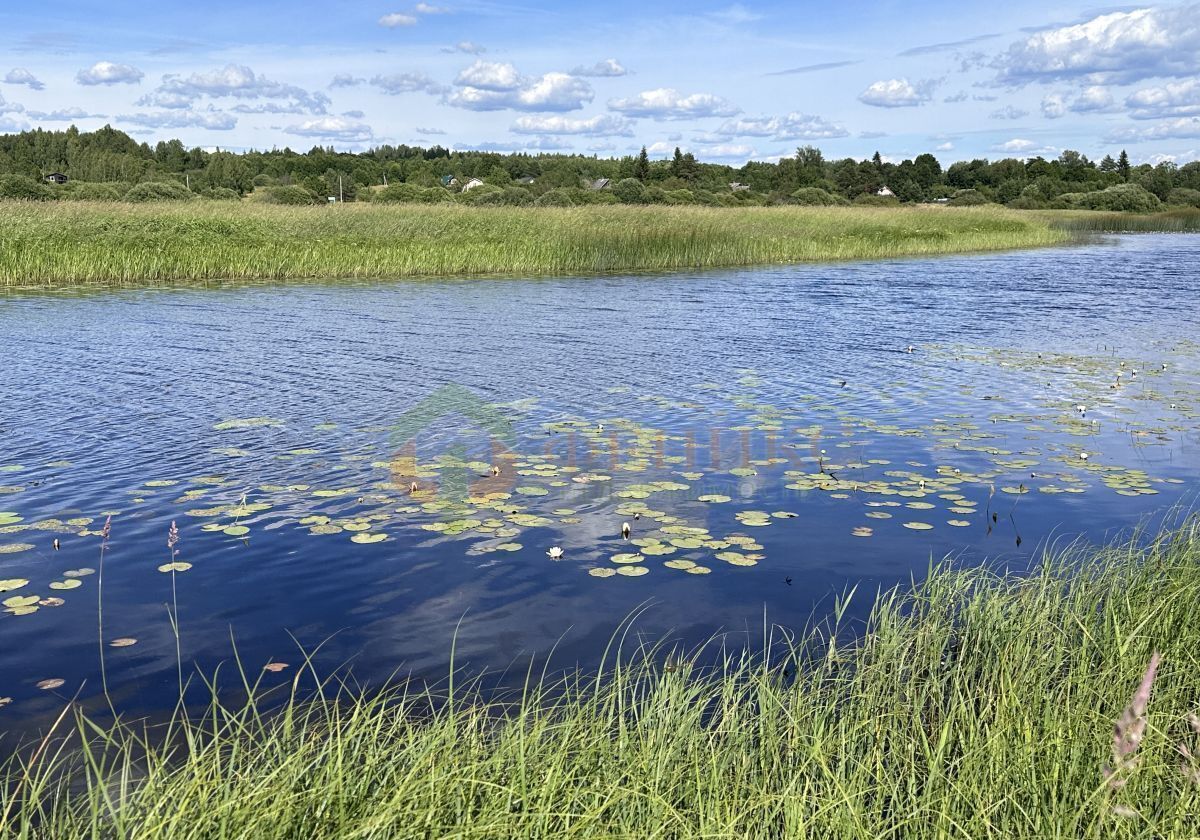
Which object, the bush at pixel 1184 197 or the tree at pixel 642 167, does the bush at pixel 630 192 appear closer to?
the tree at pixel 642 167

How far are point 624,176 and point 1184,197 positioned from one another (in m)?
49.0

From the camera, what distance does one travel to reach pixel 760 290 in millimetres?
26719

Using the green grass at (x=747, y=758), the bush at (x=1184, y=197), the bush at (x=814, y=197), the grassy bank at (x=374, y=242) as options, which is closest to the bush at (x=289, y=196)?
the grassy bank at (x=374, y=242)

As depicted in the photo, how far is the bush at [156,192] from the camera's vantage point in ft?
171

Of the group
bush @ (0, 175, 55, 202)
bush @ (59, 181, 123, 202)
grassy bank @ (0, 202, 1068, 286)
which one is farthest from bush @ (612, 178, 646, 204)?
bush @ (0, 175, 55, 202)

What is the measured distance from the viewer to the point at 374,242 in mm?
29609

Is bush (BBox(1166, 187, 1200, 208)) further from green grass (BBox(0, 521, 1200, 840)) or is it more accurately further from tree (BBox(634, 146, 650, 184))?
green grass (BBox(0, 521, 1200, 840))

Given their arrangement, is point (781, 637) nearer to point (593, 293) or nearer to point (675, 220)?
point (593, 293)

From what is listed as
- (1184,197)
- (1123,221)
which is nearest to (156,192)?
(1123,221)

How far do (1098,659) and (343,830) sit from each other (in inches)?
146

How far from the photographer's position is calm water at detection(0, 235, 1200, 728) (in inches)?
243

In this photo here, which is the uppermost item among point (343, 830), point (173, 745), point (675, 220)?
point (675, 220)

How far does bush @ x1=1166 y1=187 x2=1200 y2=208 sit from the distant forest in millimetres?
105

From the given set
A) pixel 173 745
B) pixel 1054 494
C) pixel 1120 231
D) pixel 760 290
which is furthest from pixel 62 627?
pixel 1120 231
